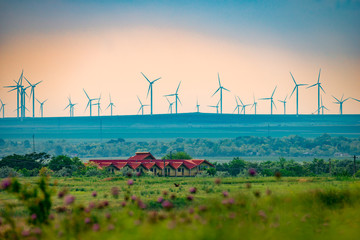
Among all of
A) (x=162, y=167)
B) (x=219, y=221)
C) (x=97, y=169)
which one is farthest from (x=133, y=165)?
(x=219, y=221)

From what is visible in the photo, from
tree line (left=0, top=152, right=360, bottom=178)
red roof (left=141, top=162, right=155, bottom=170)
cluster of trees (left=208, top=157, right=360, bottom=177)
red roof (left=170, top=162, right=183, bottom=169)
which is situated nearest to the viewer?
tree line (left=0, top=152, right=360, bottom=178)

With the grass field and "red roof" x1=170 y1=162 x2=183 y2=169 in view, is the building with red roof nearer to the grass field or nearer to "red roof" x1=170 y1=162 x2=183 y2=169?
"red roof" x1=170 y1=162 x2=183 y2=169

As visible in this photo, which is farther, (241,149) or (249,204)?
(241,149)

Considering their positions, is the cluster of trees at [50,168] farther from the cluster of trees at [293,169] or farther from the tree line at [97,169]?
the cluster of trees at [293,169]

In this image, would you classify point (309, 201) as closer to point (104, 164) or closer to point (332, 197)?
point (332, 197)

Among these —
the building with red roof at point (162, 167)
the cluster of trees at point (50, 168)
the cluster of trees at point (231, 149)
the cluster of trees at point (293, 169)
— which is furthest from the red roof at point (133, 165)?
the cluster of trees at point (231, 149)

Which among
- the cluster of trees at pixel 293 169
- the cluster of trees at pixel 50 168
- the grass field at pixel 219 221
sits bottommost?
the cluster of trees at pixel 293 169

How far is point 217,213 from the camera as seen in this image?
17.1m

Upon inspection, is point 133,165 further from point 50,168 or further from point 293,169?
point 293,169

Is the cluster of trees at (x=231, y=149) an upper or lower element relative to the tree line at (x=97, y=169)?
lower

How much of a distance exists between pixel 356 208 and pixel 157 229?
32.9ft

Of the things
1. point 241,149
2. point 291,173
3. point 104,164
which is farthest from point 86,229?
point 241,149

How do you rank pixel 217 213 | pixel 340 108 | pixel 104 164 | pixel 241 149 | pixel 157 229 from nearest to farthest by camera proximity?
pixel 157 229 → pixel 217 213 → pixel 104 164 → pixel 241 149 → pixel 340 108

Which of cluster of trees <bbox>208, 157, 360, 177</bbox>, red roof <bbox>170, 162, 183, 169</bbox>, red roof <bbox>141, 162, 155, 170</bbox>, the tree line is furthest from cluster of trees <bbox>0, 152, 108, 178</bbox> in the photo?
cluster of trees <bbox>208, 157, 360, 177</bbox>
